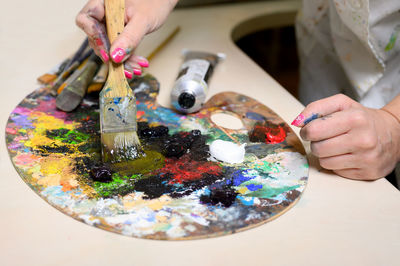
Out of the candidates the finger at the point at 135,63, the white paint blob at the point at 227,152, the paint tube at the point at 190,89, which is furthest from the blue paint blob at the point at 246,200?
the finger at the point at 135,63

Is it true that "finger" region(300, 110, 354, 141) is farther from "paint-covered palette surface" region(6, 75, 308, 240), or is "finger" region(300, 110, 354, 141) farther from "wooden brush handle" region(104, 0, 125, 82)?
"wooden brush handle" region(104, 0, 125, 82)

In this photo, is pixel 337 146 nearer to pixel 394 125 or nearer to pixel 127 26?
pixel 394 125

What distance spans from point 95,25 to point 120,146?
32cm

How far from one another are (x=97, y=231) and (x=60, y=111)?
0.42m

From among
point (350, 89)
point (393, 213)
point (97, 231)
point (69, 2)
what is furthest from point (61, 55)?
point (393, 213)

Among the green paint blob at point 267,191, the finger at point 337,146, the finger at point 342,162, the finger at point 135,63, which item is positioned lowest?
the green paint blob at point 267,191

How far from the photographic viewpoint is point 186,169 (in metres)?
0.83

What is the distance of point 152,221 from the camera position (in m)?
0.70

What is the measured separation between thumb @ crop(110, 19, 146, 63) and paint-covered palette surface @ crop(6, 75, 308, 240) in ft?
0.58

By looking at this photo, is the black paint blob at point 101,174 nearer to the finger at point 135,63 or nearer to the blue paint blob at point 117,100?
the blue paint blob at point 117,100

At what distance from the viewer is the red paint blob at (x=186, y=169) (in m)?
0.81

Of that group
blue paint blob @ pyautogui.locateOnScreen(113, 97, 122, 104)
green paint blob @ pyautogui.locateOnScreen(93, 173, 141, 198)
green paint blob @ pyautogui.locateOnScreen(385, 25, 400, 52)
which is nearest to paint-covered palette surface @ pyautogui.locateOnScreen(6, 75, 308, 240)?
green paint blob @ pyautogui.locateOnScreen(93, 173, 141, 198)

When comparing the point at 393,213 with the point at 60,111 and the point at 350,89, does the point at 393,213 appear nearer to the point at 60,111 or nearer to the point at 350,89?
the point at 350,89

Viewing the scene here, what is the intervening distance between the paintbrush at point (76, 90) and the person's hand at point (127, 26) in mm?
94
